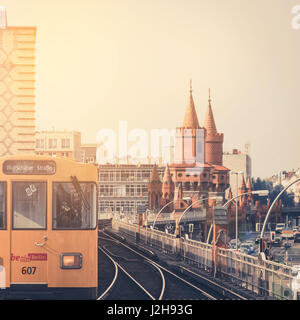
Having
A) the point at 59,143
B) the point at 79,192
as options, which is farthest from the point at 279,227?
the point at 79,192

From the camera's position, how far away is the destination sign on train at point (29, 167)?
539 inches

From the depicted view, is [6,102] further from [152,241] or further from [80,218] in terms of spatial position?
[152,241]

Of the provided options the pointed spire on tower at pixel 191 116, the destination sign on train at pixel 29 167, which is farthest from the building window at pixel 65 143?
the destination sign on train at pixel 29 167

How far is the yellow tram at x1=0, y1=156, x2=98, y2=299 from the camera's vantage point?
44.5ft

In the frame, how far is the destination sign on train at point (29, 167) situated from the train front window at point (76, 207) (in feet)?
1.32

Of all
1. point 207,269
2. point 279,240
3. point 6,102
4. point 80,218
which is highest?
point 6,102

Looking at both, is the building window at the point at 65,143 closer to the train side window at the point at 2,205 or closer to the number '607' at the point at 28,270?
the train side window at the point at 2,205

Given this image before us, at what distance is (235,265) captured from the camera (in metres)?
22.0

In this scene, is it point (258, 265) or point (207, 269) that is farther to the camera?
point (207, 269)

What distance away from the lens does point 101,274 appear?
66.4ft

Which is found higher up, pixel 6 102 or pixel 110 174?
pixel 6 102

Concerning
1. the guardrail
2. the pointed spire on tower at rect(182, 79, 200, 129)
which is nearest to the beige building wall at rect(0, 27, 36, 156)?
the pointed spire on tower at rect(182, 79, 200, 129)
